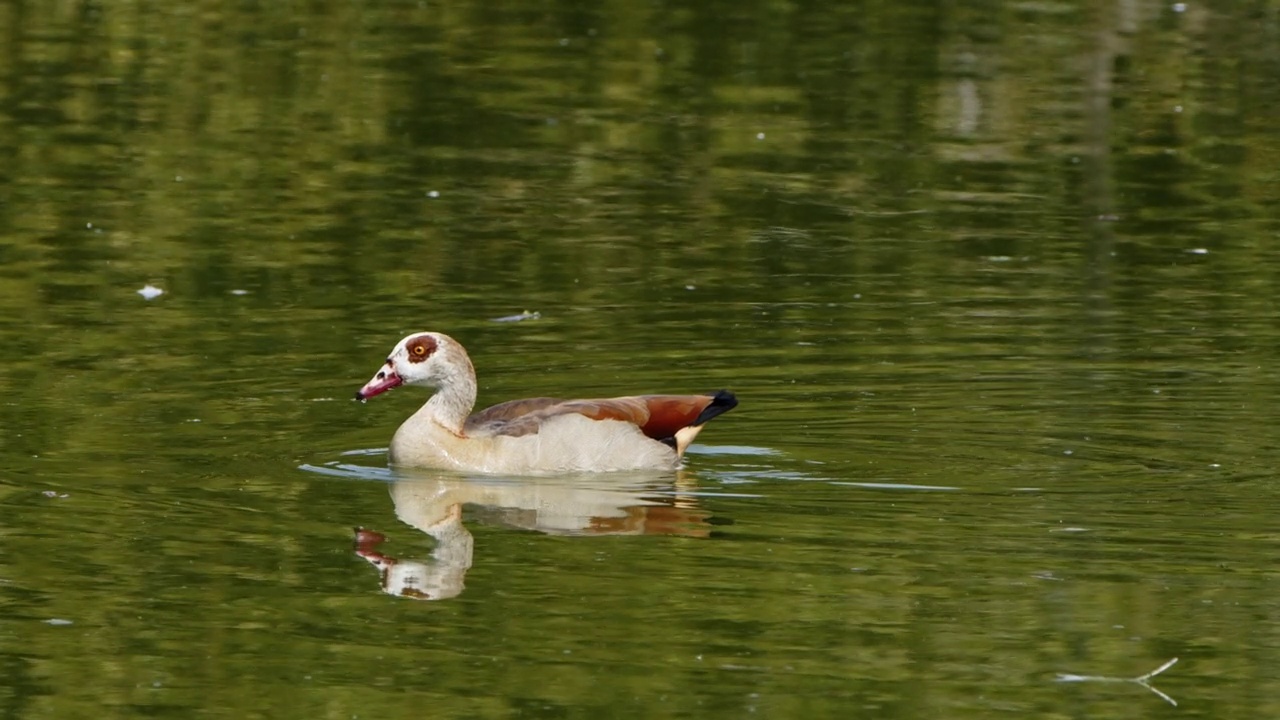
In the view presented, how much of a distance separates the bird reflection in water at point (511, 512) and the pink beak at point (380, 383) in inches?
21.5

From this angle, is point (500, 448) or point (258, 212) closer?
point (500, 448)

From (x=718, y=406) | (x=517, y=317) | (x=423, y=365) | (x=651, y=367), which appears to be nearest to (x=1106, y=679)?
(x=718, y=406)

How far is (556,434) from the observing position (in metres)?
13.1

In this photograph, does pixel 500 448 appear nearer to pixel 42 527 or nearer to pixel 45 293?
pixel 42 527

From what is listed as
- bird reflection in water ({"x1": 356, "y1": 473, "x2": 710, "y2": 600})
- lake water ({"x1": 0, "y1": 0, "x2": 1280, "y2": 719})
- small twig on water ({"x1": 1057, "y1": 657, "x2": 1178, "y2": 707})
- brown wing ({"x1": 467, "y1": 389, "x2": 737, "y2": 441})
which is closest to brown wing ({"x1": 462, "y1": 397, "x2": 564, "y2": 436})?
brown wing ({"x1": 467, "y1": 389, "x2": 737, "y2": 441})

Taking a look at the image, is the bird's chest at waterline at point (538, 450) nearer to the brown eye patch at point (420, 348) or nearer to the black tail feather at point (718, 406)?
the black tail feather at point (718, 406)

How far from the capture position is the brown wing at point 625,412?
13.2 metres

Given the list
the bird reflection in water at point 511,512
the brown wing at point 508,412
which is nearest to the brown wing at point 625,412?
the brown wing at point 508,412

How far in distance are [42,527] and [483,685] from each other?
3.23m

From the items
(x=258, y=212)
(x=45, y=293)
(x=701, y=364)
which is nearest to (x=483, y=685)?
(x=701, y=364)

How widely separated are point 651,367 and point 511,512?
3.05 m

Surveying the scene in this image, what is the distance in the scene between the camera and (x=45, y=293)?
17359 millimetres

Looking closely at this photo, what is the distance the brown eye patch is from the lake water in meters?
0.61

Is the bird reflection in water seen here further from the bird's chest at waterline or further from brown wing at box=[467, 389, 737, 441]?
brown wing at box=[467, 389, 737, 441]
